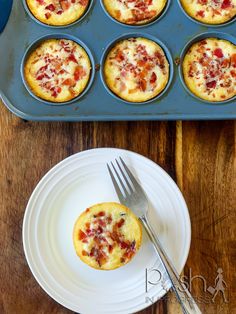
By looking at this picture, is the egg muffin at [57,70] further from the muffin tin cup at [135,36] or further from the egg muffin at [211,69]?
the egg muffin at [211,69]

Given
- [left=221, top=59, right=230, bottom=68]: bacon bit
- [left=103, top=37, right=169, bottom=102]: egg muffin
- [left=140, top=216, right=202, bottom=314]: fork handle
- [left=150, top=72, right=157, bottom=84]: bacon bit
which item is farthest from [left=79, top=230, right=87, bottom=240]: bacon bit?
[left=221, top=59, right=230, bottom=68]: bacon bit

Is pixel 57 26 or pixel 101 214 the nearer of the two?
pixel 101 214

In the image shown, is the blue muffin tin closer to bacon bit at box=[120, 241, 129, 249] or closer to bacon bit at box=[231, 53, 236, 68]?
bacon bit at box=[231, 53, 236, 68]

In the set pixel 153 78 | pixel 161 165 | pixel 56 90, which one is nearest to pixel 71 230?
pixel 161 165

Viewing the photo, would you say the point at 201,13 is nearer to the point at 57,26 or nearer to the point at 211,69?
the point at 211,69

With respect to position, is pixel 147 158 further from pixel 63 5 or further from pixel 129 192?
pixel 63 5

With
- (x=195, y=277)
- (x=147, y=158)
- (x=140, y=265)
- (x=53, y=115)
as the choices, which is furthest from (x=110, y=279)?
(x=53, y=115)

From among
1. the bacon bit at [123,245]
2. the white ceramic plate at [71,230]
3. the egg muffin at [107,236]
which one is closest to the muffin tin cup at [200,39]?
the white ceramic plate at [71,230]
